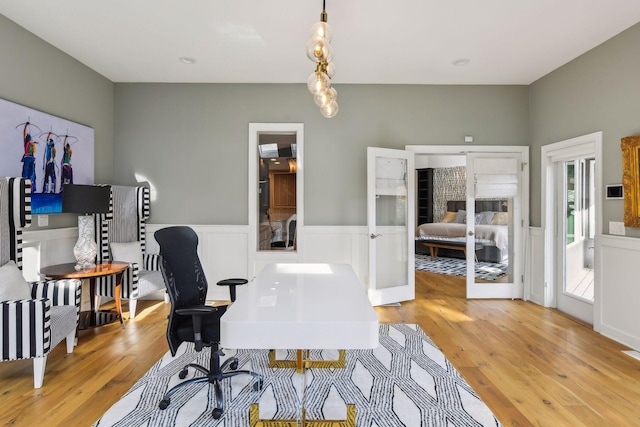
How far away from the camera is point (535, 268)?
4531mm

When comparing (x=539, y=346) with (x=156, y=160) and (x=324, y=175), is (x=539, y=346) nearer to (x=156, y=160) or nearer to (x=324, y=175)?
(x=324, y=175)

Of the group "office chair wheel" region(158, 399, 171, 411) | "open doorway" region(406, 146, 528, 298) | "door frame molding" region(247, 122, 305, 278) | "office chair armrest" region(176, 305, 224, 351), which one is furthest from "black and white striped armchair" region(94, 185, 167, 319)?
"open doorway" region(406, 146, 528, 298)

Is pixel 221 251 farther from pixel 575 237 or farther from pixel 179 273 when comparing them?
pixel 575 237

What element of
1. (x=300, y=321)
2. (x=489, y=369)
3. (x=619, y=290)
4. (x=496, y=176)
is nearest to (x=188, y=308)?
(x=300, y=321)

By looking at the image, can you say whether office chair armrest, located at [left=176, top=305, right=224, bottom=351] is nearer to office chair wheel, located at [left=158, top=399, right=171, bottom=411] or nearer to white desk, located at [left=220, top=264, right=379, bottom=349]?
white desk, located at [left=220, top=264, right=379, bottom=349]

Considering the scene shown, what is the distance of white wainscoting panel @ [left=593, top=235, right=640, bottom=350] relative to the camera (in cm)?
310

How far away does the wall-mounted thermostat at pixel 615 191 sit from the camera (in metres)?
3.24

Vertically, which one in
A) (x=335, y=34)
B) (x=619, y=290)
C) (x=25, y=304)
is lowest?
(x=619, y=290)

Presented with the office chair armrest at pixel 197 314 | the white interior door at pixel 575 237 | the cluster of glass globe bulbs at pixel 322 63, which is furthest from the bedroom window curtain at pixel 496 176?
the office chair armrest at pixel 197 314

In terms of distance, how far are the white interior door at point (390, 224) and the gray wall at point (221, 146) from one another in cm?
27

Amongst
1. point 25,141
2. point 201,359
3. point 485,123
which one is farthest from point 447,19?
point 25,141

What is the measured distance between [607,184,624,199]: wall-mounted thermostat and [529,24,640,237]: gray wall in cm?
4

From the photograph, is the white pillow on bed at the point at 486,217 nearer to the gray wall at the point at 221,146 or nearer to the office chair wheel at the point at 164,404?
the gray wall at the point at 221,146

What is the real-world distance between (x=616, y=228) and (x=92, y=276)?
479cm
